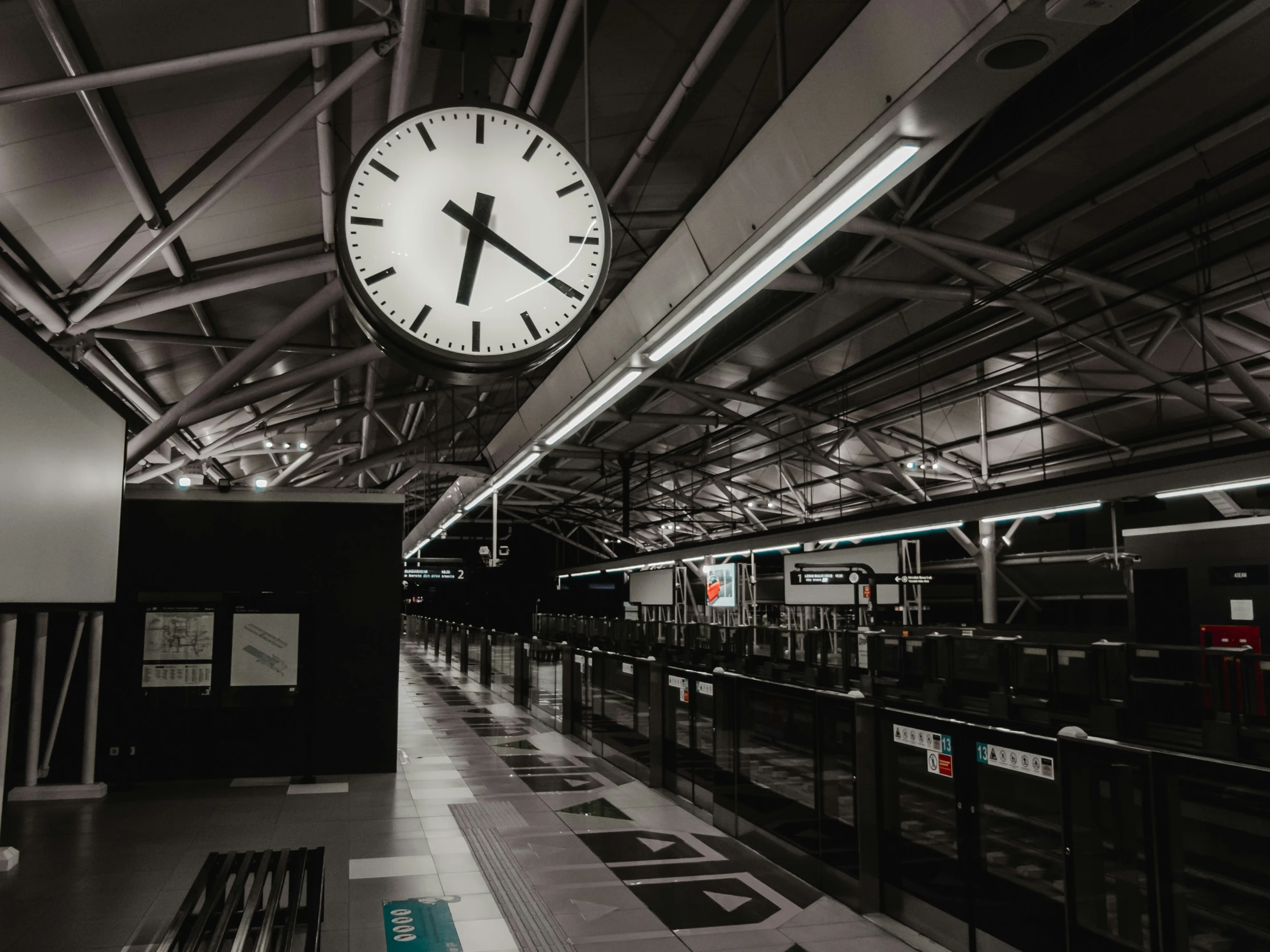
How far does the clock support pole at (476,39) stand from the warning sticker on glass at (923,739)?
4.05m

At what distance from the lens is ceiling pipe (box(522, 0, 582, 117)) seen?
632 centimetres

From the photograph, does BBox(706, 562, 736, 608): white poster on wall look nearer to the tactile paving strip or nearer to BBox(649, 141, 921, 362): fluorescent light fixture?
the tactile paving strip

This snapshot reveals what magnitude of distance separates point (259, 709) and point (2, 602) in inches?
223

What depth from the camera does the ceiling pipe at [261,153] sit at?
6.10m

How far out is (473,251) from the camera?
96.0 inches

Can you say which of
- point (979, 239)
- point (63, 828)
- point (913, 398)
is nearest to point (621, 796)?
point (63, 828)

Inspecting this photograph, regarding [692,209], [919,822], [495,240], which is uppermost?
[692,209]

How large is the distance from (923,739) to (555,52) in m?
5.26

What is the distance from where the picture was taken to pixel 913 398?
20469mm

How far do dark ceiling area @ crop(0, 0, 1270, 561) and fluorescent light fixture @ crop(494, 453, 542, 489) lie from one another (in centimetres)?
231

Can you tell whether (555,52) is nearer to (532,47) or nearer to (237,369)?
(532,47)

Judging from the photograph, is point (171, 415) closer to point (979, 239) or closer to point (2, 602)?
point (2, 602)

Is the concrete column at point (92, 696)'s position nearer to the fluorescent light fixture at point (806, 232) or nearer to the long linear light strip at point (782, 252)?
the long linear light strip at point (782, 252)

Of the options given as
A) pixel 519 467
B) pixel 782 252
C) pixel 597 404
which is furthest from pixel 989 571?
pixel 782 252
